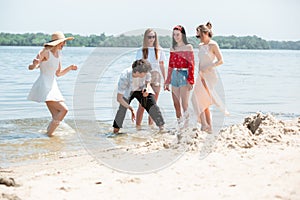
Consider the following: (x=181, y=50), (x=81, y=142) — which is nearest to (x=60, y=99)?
(x=81, y=142)

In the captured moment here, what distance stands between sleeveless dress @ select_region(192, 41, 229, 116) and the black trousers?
0.87m

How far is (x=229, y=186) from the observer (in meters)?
4.30

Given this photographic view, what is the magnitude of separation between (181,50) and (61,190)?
4269mm

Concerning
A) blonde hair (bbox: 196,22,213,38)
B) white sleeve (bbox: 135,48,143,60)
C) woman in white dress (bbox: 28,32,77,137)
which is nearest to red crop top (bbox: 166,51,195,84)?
blonde hair (bbox: 196,22,213,38)

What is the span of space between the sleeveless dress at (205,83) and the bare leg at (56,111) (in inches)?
92.3

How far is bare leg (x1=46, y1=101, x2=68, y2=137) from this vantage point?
8.07 meters

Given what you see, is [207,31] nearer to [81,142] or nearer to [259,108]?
[81,142]

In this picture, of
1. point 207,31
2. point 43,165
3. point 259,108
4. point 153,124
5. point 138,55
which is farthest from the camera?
point 259,108

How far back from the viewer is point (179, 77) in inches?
319

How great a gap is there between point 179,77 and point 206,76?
0.55 metres

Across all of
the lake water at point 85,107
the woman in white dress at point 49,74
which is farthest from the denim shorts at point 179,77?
the woman in white dress at point 49,74

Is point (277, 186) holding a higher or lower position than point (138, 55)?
lower

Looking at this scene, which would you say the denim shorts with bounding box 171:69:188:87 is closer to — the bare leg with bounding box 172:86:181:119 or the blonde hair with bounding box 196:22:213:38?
the bare leg with bounding box 172:86:181:119

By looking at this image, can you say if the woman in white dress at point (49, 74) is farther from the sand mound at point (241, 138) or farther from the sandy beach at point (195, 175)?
the sand mound at point (241, 138)
